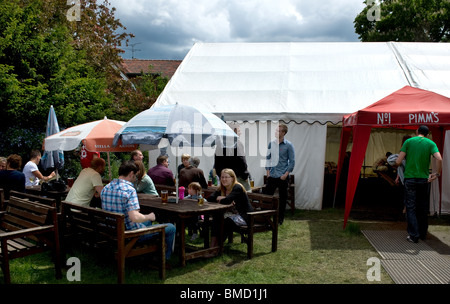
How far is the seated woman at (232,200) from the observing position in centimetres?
574

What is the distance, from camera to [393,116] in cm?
693

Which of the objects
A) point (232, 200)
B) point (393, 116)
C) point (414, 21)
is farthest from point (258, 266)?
point (414, 21)

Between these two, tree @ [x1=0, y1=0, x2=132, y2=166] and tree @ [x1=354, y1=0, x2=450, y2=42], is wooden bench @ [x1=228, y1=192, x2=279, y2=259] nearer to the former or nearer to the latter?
tree @ [x1=0, y1=0, x2=132, y2=166]

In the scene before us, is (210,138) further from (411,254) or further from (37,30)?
(37,30)

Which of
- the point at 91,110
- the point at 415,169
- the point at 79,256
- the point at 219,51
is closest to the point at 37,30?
the point at 91,110

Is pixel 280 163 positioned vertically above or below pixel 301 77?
below

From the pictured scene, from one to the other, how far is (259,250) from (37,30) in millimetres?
11493

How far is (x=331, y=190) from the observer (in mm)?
11453

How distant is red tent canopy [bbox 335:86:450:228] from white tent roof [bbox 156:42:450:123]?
1954 millimetres

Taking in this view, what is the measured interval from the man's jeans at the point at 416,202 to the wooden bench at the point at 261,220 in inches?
89.6

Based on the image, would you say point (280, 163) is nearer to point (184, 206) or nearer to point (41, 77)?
point (184, 206)

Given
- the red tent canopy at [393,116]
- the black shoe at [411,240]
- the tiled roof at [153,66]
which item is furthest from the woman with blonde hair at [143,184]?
the tiled roof at [153,66]

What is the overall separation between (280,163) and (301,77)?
4.10m

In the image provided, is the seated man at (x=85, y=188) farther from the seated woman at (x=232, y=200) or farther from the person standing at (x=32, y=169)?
the person standing at (x=32, y=169)
